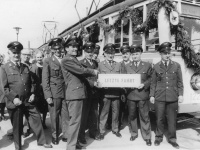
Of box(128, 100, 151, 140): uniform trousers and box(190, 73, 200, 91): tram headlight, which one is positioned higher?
box(190, 73, 200, 91): tram headlight

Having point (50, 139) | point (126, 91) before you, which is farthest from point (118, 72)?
point (50, 139)

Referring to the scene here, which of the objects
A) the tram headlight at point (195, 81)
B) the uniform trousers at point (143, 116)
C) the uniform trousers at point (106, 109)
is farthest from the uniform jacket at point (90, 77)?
the tram headlight at point (195, 81)

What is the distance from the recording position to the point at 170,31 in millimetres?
4773

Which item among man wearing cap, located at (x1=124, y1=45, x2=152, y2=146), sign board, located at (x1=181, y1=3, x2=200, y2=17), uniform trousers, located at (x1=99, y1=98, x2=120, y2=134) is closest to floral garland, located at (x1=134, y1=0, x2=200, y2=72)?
sign board, located at (x1=181, y1=3, x2=200, y2=17)

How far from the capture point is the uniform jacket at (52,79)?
4.35 metres

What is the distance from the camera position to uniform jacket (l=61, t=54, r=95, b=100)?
3.88m

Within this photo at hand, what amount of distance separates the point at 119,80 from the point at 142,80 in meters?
0.45

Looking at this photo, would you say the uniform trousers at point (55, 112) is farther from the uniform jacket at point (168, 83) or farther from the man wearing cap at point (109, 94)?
the uniform jacket at point (168, 83)

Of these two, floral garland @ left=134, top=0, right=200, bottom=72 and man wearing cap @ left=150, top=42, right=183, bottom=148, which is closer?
man wearing cap @ left=150, top=42, right=183, bottom=148

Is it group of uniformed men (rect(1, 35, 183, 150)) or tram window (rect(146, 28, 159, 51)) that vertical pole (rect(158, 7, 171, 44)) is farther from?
group of uniformed men (rect(1, 35, 183, 150))

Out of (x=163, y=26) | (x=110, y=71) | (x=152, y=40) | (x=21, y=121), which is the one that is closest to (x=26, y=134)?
(x=21, y=121)

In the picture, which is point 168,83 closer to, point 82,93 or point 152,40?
point 152,40

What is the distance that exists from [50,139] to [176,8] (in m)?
3.69

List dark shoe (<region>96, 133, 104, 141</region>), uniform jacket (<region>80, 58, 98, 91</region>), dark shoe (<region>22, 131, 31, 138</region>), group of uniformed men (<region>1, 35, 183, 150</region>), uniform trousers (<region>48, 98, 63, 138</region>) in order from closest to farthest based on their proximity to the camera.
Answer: group of uniformed men (<region>1, 35, 183, 150</region>) < uniform jacket (<region>80, 58, 98, 91</region>) < uniform trousers (<region>48, 98, 63, 138</region>) < dark shoe (<region>96, 133, 104, 141</region>) < dark shoe (<region>22, 131, 31, 138</region>)
